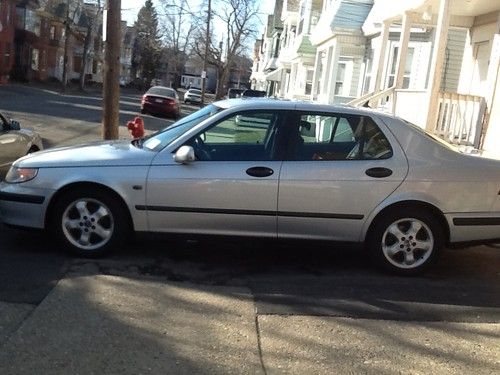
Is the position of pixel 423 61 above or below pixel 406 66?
above

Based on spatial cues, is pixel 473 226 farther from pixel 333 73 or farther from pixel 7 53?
pixel 7 53

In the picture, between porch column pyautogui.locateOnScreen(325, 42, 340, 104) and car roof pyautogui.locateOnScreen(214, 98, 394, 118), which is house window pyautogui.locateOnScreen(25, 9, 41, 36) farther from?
car roof pyautogui.locateOnScreen(214, 98, 394, 118)

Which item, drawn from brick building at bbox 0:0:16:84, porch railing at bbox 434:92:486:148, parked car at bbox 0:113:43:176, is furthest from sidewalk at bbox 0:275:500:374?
brick building at bbox 0:0:16:84

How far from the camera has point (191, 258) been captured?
19.6 ft

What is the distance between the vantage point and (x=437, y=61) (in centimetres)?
1104

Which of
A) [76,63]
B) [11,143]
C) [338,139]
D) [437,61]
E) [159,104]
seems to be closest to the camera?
[338,139]

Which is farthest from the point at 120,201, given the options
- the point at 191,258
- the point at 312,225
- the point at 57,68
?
the point at 57,68

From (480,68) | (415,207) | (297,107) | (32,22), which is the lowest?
(415,207)

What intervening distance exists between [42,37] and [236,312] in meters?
57.9

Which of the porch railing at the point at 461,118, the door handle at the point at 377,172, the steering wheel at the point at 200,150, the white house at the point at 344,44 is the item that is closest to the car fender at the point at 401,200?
the door handle at the point at 377,172

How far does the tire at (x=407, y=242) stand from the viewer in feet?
18.8

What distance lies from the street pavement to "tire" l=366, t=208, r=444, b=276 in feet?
0.44

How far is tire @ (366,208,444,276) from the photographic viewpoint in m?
5.74

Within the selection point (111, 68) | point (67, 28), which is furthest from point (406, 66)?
point (67, 28)
